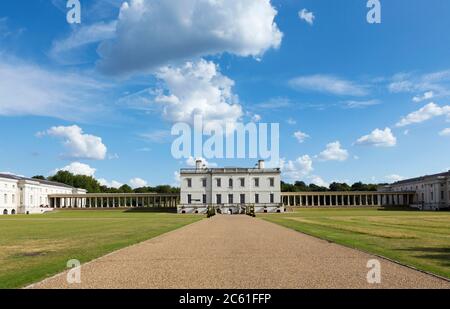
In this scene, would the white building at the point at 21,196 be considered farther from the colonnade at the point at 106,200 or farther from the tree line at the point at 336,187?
the tree line at the point at 336,187

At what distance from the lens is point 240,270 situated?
39.1 ft

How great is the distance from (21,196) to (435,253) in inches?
3793

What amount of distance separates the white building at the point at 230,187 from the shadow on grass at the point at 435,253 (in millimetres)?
75778

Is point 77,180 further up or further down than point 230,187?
further up

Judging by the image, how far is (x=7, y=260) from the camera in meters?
14.2

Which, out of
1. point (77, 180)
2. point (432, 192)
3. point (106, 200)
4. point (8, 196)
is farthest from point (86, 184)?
point (432, 192)

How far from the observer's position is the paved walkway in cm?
1005

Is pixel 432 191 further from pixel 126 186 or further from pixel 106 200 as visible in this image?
pixel 126 186

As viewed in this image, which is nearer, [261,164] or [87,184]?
[261,164]

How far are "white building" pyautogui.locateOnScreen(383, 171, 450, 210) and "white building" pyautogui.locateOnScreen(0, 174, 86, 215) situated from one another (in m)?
78.0
